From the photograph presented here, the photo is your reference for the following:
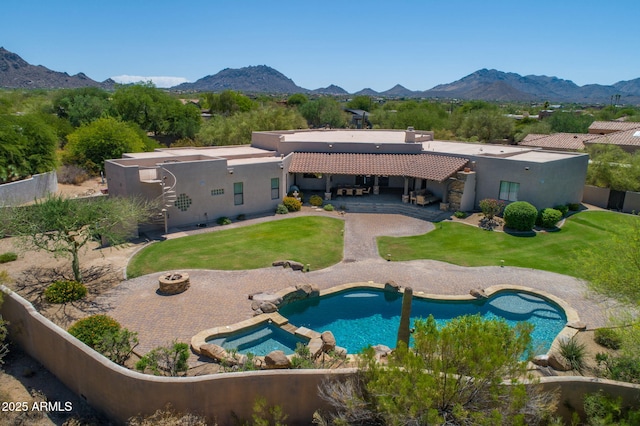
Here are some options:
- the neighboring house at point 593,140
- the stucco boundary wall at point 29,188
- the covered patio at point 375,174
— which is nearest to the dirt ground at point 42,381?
the stucco boundary wall at point 29,188

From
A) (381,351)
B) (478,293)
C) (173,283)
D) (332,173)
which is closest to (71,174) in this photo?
(332,173)

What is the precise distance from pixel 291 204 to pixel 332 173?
4.27m

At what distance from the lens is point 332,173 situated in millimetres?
33312

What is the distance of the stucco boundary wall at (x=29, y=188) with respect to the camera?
28341 millimetres

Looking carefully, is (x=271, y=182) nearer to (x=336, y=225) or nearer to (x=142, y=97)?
(x=336, y=225)

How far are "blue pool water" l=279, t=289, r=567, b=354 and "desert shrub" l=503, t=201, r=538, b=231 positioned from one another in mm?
9196

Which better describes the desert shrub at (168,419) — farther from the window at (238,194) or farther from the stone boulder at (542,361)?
the window at (238,194)

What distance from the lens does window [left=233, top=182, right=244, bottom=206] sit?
A: 29562mm

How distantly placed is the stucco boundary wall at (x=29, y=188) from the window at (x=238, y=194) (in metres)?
12.0

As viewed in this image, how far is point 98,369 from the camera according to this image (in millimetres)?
11719

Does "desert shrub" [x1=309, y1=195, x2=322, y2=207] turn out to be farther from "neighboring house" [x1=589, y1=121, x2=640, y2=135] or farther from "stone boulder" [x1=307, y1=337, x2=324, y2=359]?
"neighboring house" [x1=589, y1=121, x2=640, y2=135]

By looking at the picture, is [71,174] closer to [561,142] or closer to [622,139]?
[561,142]

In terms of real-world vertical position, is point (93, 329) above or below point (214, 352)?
above

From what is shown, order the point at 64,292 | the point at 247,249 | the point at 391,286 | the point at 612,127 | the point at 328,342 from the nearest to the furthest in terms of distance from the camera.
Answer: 1. the point at 328,342
2. the point at 64,292
3. the point at 391,286
4. the point at 247,249
5. the point at 612,127
